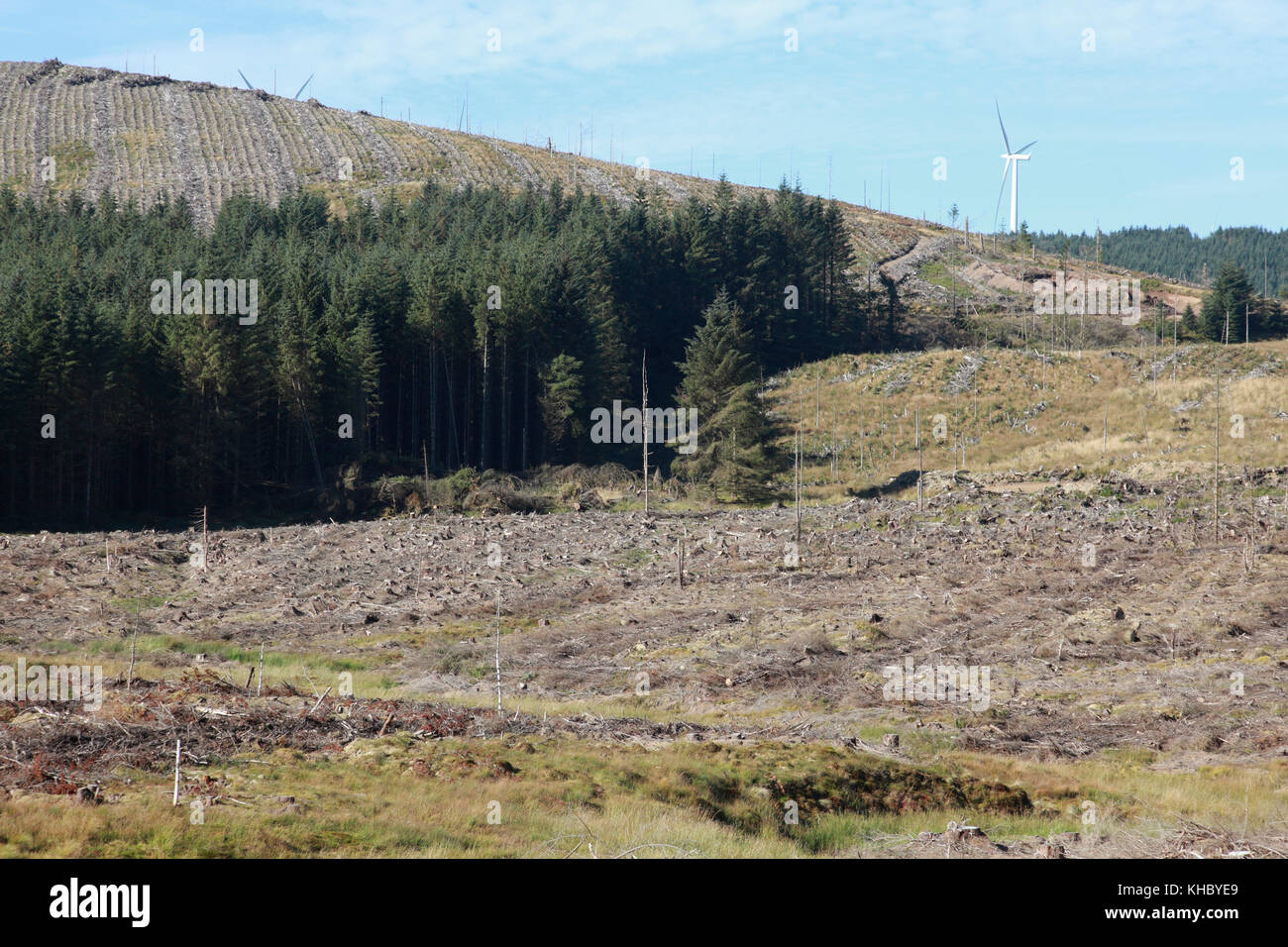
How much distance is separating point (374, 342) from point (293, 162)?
10562 centimetres

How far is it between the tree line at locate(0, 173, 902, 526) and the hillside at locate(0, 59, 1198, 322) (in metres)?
32.4

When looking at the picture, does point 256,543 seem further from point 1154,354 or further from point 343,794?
point 1154,354

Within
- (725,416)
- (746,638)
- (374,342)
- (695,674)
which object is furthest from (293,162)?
(695,674)

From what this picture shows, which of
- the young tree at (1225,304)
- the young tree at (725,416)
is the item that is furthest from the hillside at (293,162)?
the young tree at (725,416)

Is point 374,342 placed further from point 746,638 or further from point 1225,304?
point 1225,304

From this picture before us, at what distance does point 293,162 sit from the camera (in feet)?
534

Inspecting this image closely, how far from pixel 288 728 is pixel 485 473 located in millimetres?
46240

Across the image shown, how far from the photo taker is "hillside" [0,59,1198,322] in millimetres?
142125
